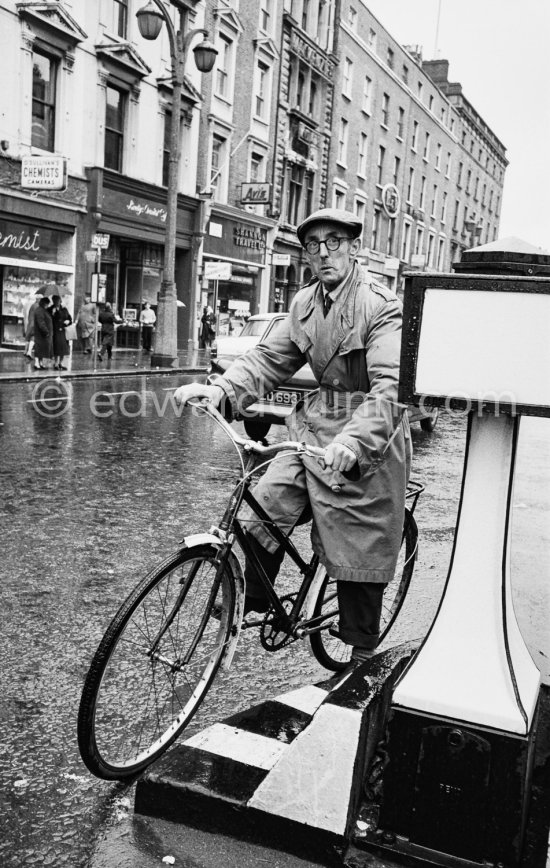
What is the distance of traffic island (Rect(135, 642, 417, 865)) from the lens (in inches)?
89.4

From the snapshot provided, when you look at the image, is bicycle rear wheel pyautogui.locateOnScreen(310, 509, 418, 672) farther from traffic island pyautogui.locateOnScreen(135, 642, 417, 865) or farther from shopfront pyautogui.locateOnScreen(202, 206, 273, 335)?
shopfront pyautogui.locateOnScreen(202, 206, 273, 335)

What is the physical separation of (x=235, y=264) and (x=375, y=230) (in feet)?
54.8

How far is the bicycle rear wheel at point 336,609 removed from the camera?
3396mm

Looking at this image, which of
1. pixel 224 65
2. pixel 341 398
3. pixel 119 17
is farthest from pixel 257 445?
pixel 224 65

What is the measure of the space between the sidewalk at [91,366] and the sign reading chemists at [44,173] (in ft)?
13.2

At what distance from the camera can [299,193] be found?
3812 cm

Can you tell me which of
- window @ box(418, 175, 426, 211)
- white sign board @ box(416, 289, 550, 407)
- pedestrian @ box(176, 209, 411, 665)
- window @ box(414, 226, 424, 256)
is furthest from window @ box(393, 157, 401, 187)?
white sign board @ box(416, 289, 550, 407)

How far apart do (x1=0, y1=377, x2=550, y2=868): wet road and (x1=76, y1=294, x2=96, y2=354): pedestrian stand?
451 inches

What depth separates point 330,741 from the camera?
236 cm

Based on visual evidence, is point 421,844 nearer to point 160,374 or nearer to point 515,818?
point 515,818

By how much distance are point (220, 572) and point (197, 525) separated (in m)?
3.08

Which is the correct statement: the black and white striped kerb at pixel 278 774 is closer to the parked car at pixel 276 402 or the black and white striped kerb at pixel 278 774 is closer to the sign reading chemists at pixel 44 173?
the parked car at pixel 276 402

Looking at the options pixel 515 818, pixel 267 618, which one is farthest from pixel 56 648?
pixel 515 818

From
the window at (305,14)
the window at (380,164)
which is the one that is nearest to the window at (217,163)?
the window at (305,14)
